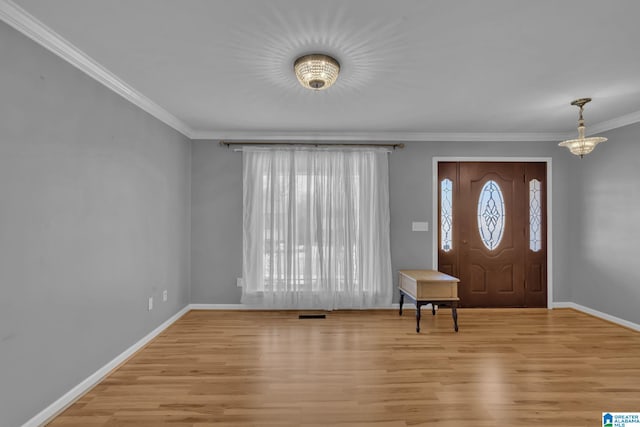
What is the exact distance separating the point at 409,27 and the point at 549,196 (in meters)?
4.01

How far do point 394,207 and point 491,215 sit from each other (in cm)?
149

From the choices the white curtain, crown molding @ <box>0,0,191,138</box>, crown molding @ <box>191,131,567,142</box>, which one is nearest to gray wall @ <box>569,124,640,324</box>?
crown molding @ <box>191,131,567,142</box>

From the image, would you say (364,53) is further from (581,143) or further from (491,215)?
(491,215)

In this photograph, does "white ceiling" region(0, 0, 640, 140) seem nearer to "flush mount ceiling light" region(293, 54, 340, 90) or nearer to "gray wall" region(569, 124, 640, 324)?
"flush mount ceiling light" region(293, 54, 340, 90)

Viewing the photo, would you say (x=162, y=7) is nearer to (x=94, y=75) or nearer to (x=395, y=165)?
(x=94, y=75)

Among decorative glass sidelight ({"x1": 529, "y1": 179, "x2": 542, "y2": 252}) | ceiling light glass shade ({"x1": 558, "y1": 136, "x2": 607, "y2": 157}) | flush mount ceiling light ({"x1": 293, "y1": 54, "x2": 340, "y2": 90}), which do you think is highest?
flush mount ceiling light ({"x1": 293, "y1": 54, "x2": 340, "y2": 90})

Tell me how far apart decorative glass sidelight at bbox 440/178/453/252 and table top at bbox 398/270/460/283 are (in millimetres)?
585

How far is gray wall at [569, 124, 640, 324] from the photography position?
3752mm

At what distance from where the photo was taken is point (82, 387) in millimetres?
2367

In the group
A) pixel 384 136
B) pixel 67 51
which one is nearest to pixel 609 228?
A: pixel 384 136

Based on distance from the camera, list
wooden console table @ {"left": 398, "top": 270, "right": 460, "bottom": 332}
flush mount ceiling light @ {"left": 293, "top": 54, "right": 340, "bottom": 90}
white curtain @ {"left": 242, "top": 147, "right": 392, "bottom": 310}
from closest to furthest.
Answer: flush mount ceiling light @ {"left": 293, "top": 54, "right": 340, "bottom": 90}
wooden console table @ {"left": 398, "top": 270, "right": 460, "bottom": 332}
white curtain @ {"left": 242, "top": 147, "right": 392, "bottom": 310}

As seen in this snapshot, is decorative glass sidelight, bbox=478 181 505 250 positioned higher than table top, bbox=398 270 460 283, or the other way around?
decorative glass sidelight, bbox=478 181 505 250

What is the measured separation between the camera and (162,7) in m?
1.79

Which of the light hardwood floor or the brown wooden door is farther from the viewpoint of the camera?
the brown wooden door
